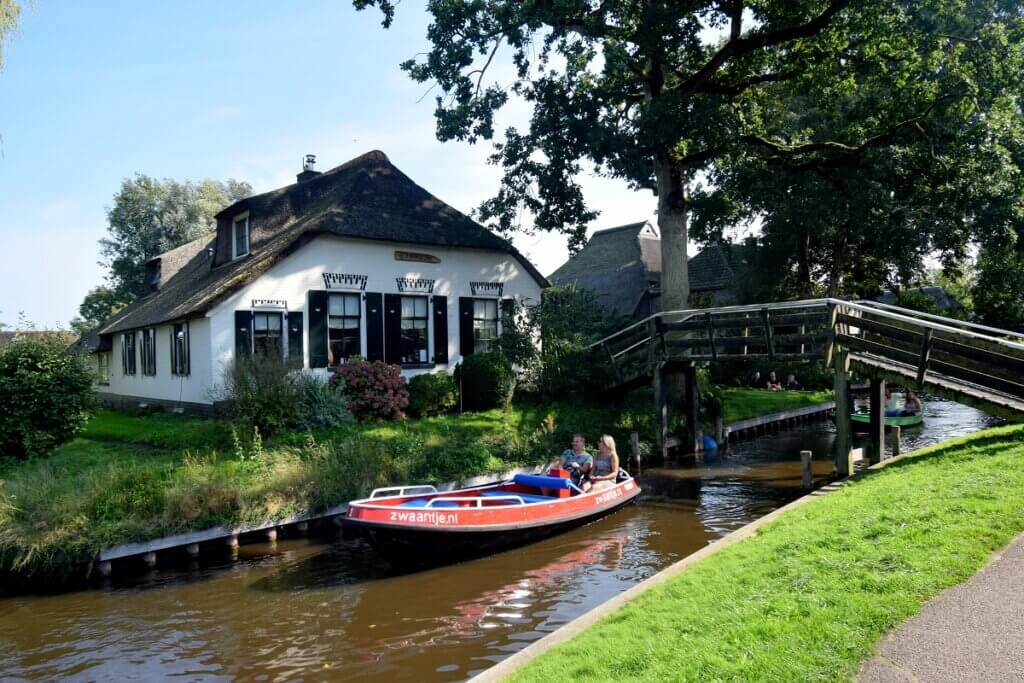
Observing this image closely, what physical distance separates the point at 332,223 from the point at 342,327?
2.67 meters

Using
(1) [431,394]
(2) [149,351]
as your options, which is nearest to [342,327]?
(1) [431,394]

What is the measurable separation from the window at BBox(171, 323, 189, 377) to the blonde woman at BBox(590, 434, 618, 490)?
11.2m

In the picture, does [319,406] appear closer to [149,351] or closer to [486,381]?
[486,381]

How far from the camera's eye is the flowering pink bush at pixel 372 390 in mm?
16781

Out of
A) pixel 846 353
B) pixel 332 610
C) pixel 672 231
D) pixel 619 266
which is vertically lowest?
pixel 332 610

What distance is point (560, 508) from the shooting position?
37.8ft

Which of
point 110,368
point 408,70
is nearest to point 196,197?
point 110,368

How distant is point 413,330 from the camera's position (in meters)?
20.0

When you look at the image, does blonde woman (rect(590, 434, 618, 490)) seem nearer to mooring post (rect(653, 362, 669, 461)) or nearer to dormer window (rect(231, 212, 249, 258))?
mooring post (rect(653, 362, 669, 461))

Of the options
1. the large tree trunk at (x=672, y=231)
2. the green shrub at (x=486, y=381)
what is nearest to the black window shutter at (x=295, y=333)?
the green shrub at (x=486, y=381)

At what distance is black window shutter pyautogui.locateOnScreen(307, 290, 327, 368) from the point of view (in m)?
18.0

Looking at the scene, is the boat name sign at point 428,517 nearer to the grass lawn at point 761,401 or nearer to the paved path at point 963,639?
the paved path at point 963,639

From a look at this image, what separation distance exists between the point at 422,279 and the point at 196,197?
35.4 meters

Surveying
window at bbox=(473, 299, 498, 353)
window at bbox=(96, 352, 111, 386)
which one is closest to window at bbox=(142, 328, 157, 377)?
window at bbox=(96, 352, 111, 386)
